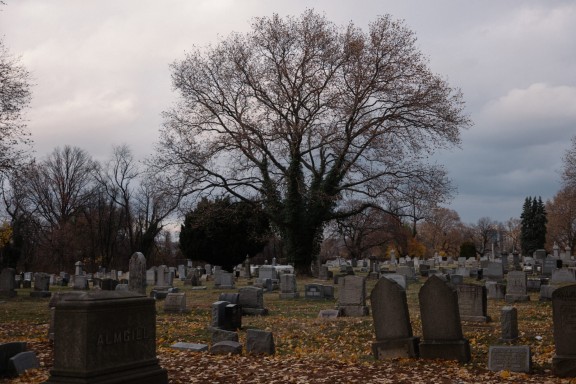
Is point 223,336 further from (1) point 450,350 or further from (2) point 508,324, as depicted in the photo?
(2) point 508,324

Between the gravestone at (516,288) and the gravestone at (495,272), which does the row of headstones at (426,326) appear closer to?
the gravestone at (516,288)

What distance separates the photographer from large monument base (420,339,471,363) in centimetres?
996

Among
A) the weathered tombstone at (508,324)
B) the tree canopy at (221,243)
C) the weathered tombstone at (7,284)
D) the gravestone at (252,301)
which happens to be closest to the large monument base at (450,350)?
the weathered tombstone at (508,324)

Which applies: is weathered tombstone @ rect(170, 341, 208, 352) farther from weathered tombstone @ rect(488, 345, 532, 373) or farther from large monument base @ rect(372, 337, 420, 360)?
weathered tombstone @ rect(488, 345, 532, 373)

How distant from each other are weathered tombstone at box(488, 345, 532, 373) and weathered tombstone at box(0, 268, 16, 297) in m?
23.5

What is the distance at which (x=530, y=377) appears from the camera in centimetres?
876

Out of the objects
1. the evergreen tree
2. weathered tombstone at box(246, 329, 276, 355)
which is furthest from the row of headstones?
the evergreen tree

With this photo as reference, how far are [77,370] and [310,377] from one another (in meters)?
3.62

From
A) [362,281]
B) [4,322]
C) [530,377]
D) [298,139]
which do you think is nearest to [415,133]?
[298,139]

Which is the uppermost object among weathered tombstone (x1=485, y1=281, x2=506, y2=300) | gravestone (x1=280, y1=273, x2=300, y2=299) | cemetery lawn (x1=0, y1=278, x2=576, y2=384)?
gravestone (x1=280, y1=273, x2=300, y2=299)

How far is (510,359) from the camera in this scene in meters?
9.05

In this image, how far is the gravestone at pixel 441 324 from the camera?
1000 cm

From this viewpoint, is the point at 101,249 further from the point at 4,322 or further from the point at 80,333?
the point at 80,333

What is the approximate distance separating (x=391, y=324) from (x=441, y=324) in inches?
32.9
